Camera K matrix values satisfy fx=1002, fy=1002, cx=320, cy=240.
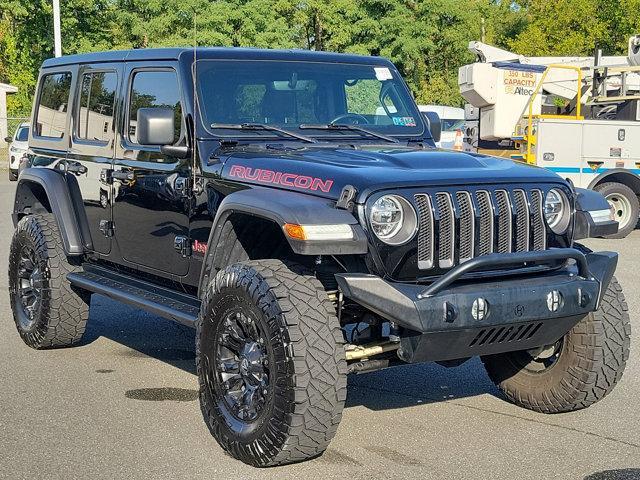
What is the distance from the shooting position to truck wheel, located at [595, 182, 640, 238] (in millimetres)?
14688

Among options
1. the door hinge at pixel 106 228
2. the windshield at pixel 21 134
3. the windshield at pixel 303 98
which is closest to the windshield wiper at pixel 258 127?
the windshield at pixel 303 98

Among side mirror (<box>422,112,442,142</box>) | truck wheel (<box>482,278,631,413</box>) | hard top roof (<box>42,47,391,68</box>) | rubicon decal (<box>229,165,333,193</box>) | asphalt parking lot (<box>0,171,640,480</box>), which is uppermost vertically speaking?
hard top roof (<box>42,47,391,68</box>)

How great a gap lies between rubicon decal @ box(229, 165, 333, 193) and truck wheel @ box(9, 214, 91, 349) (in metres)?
2.13

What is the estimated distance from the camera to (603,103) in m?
17.4

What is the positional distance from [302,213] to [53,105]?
3.71m

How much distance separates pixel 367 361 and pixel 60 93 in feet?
12.4

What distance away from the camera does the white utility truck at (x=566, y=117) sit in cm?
1448

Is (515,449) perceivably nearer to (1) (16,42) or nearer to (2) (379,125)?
(2) (379,125)

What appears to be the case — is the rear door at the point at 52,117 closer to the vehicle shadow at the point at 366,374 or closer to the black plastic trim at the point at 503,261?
the vehicle shadow at the point at 366,374

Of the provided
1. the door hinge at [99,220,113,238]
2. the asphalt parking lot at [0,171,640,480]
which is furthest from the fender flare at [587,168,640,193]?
the door hinge at [99,220,113,238]

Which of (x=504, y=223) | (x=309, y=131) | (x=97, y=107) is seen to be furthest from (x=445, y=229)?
A: (x=97, y=107)

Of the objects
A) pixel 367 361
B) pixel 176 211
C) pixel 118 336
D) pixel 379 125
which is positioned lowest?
pixel 118 336

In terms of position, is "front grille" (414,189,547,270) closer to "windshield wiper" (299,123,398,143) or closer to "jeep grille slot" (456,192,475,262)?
"jeep grille slot" (456,192,475,262)

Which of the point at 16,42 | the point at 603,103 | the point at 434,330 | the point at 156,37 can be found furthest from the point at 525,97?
the point at 16,42
